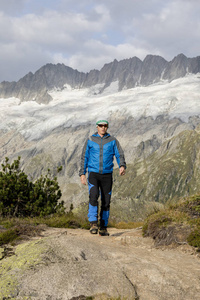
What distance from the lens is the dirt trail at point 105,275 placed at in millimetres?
4117

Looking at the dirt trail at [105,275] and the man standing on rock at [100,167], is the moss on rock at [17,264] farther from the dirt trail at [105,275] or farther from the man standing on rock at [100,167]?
the man standing on rock at [100,167]

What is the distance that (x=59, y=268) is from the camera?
464cm

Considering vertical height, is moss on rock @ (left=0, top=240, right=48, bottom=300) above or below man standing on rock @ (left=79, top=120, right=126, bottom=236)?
below

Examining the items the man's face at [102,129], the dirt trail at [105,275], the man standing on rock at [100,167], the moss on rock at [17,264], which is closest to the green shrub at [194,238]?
the dirt trail at [105,275]

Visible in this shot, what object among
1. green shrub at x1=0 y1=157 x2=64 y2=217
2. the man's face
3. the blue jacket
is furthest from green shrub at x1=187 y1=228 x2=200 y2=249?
green shrub at x1=0 y1=157 x2=64 y2=217

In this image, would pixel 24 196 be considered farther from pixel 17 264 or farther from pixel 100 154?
pixel 17 264

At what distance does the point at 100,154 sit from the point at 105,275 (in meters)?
4.95

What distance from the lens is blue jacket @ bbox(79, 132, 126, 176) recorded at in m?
9.19

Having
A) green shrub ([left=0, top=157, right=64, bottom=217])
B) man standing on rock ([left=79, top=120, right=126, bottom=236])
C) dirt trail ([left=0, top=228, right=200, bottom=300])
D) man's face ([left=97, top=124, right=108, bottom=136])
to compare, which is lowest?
green shrub ([left=0, top=157, right=64, bottom=217])

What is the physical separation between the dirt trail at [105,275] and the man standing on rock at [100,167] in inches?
117

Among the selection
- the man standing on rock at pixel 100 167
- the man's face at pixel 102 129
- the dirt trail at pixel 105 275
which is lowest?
the dirt trail at pixel 105 275

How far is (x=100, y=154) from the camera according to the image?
30.1ft

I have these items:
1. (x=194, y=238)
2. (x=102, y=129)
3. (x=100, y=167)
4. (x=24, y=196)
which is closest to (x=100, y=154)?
(x=100, y=167)

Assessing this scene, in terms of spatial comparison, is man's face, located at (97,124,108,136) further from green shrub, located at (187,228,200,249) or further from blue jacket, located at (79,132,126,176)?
green shrub, located at (187,228,200,249)
